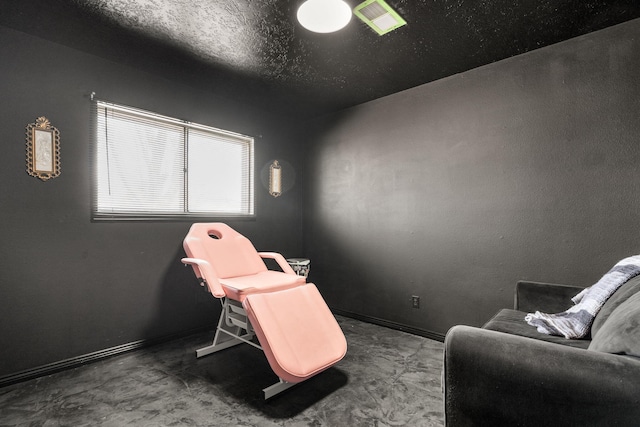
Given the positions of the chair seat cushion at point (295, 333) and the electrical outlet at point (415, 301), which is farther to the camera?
the electrical outlet at point (415, 301)

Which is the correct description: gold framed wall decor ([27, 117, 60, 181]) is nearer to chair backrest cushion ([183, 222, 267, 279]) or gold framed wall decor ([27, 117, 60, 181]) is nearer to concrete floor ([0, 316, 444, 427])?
chair backrest cushion ([183, 222, 267, 279])

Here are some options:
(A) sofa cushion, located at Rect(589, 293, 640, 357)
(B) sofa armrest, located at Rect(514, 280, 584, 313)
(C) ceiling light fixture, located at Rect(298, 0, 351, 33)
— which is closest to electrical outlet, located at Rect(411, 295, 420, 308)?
(B) sofa armrest, located at Rect(514, 280, 584, 313)

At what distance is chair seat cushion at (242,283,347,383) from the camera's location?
1.95 metres

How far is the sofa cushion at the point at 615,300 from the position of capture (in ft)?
4.80

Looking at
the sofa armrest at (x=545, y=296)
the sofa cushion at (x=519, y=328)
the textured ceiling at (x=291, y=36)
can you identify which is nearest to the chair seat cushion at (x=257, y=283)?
the sofa cushion at (x=519, y=328)

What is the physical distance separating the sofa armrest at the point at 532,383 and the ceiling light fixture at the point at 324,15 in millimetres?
2018

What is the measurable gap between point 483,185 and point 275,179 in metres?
2.42

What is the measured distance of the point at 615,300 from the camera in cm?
152

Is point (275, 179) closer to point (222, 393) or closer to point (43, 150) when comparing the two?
point (43, 150)

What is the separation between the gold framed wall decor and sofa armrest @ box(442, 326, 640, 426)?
9.69 ft

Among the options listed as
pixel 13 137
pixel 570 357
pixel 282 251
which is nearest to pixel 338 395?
pixel 570 357

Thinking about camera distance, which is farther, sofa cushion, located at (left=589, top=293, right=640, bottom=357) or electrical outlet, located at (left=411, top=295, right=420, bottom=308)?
electrical outlet, located at (left=411, top=295, right=420, bottom=308)

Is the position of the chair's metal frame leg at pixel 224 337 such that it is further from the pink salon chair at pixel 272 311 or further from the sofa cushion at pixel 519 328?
the sofa cushion at pixel 519 328

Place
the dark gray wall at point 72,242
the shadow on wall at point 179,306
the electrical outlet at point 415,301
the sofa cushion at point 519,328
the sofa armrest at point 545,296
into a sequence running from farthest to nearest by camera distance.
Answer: the electrical outlet at point 415,301
the shadow on wall at point 179,306
the dark gray wall at point 72,242
the sofa armrest at point 545,296
the sofa cushion at point 519,328
